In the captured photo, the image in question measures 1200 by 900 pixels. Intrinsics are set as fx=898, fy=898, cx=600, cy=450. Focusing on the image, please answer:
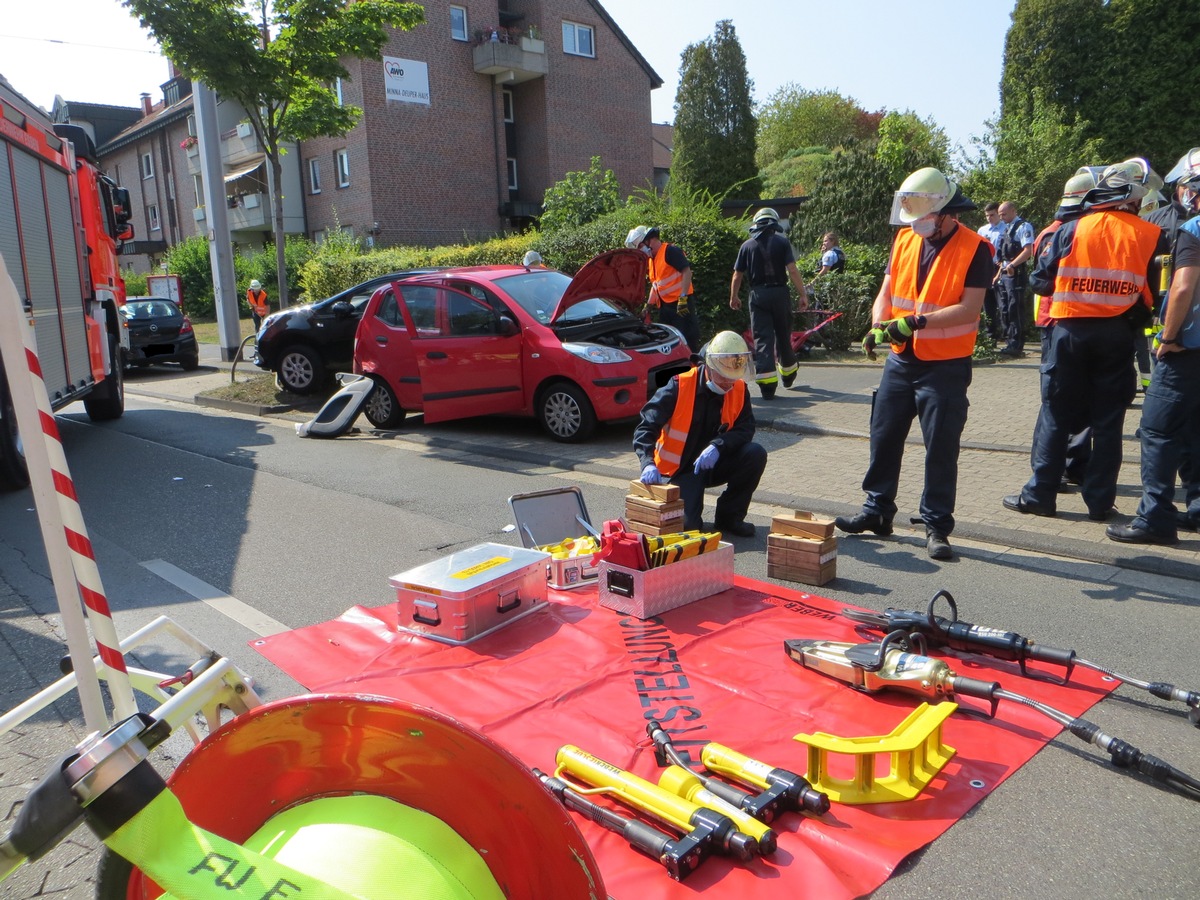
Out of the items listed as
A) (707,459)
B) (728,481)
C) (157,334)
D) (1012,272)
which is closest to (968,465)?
(728,481)

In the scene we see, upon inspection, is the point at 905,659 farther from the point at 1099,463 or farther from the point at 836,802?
the point at 1099,463

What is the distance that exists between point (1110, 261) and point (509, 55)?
31.2 m

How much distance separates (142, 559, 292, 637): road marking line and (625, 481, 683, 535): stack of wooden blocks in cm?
206

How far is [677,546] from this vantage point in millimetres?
4582

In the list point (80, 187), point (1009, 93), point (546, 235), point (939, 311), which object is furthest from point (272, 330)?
point (1009, 93)

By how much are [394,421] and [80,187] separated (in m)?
4.77

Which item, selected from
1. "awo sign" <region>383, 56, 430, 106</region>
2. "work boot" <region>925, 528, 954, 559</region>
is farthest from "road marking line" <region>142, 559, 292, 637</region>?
"awo sign" <region>383, 56, 430, 106</region>

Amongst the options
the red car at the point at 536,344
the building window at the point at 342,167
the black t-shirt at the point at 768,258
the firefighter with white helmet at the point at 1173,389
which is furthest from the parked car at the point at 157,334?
the firefighter with white helmet at the point at 1173,389

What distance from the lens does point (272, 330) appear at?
41.4 feet

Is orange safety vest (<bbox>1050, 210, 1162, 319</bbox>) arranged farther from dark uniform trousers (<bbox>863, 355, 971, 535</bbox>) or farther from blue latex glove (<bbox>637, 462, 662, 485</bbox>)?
blue latex glove (<bbox>637, 462, 662, 485</bbox>)

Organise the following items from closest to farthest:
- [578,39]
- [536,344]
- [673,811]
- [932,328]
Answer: [673,811] < [932,328] < [536,344] < [578,39]

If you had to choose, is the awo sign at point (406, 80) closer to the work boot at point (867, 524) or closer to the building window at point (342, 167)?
the building window at point (342, 167)

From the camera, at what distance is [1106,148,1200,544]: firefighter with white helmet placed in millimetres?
5031

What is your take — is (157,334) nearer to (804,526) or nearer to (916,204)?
(804,526)
